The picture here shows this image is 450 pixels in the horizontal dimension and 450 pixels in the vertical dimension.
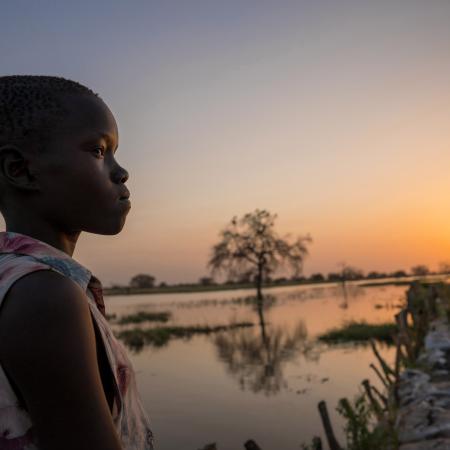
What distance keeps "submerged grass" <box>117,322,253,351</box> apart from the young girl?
61.4ft

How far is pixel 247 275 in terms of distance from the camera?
45906 millimetres

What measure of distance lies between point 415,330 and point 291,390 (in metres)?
3.15

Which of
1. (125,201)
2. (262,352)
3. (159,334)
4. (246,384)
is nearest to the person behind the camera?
(125,201)

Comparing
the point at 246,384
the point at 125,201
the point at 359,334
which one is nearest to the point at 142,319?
the point at 359,334

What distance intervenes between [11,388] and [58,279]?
0.58 feet

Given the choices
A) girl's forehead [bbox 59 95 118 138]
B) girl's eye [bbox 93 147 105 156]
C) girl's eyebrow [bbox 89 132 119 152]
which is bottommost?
→ girl's eye [bbox 93 147 105 156]

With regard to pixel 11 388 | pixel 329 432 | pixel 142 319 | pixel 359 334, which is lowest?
pixel 359 334

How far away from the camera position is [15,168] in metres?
0.93

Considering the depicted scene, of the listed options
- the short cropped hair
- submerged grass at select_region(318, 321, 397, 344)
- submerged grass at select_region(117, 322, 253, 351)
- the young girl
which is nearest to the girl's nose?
the young girl

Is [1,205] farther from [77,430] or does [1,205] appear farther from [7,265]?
A: [77,430]

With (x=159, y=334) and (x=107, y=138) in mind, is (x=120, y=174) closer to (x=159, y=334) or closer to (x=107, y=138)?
(x=107, y=138)

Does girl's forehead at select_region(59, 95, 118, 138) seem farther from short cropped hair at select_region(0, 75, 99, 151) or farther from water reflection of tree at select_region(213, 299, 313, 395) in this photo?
water reflection of tree at select_region(213, 299, 313, 395)

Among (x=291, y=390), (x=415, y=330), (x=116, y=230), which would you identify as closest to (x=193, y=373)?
(x=291, y=390)

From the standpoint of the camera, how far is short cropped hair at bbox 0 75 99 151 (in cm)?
93
